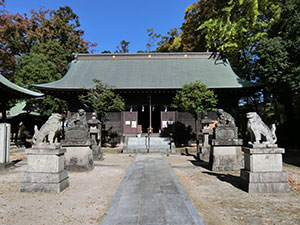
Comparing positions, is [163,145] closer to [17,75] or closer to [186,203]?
[186,203]

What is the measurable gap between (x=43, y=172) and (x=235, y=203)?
5.07 metres

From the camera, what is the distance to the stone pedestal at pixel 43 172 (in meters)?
5.33

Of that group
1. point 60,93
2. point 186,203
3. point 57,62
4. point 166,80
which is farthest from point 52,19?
point 186,203

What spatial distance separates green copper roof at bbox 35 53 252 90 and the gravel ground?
33.3 feet

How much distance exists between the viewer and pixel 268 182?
17.6 feet

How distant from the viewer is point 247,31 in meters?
19.0

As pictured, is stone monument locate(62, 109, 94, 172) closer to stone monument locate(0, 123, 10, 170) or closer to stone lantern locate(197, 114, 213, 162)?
stone monument locate(0, 123, 10, 170)

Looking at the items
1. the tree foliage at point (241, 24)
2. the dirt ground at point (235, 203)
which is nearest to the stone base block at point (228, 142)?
the dirt ground at point (235, 203)

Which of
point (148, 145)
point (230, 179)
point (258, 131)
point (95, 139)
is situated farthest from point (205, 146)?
point (95, 139)

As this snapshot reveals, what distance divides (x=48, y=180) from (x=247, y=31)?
2079 centimetres

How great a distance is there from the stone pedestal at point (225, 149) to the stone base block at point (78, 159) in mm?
5233

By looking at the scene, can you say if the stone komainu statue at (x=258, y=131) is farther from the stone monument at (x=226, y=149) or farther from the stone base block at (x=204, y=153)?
the stone base block at (x=204, y=153)

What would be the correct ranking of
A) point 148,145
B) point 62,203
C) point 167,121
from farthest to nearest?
1. point 167,121
2. point 148,145
3. point 62,203

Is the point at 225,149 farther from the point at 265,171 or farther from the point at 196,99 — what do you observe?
the point at 196,99
